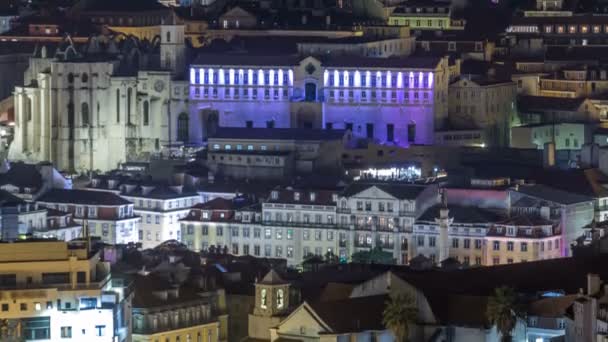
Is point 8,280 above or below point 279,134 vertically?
below

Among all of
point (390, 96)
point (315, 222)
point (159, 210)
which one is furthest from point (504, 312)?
point (390, 96)

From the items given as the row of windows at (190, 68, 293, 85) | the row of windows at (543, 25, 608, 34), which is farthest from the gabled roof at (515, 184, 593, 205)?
the row of windows at (543, 25, 608, 34)

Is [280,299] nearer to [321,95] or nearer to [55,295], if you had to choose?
[55,295]

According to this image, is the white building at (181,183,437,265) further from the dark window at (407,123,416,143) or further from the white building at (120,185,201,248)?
the dark window at (407,123,416,143)

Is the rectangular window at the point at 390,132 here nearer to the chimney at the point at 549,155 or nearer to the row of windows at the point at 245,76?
the row of windows at the point at 245,76

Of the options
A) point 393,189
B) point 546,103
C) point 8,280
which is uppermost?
point 546,103

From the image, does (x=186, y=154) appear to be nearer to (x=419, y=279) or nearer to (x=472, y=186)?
(x=472, y=186)

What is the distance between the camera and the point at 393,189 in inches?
5113

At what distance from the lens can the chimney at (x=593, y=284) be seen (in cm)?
9806

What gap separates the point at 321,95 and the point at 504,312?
50027 mm

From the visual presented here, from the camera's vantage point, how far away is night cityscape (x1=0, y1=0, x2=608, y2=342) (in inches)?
3935

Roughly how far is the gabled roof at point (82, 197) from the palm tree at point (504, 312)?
36174 millimetres

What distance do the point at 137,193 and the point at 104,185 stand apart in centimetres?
342

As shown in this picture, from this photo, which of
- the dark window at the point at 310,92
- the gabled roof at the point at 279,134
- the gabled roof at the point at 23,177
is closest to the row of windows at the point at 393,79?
the dark window at the point at 310,92
